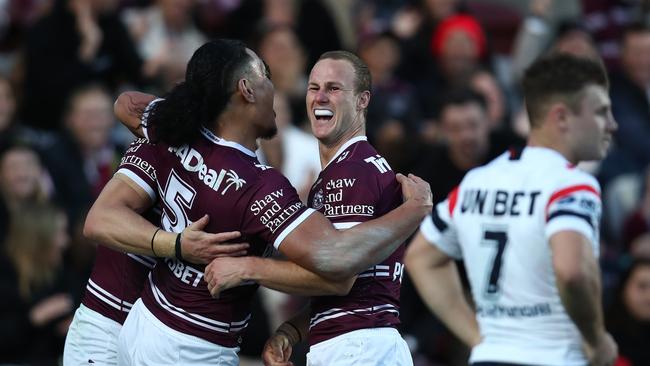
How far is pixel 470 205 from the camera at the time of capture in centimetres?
693

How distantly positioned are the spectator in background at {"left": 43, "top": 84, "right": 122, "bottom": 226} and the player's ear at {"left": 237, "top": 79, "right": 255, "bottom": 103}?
215 inches

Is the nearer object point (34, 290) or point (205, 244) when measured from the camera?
point (205, 244)

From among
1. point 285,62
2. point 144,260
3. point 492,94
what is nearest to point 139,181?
point 144,260

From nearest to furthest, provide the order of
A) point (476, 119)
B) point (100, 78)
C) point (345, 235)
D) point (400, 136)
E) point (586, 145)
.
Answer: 1. point (345, 235)
2. point (586, 145)
3. point (476, 119)
4. point (400, 136)
5. point (100, 78)

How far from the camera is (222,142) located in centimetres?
595

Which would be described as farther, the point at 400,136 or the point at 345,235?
the point at 400,136

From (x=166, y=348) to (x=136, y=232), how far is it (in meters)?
0.55

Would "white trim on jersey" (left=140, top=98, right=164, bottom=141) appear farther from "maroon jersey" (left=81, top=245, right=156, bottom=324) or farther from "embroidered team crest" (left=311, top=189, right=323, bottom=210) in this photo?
"embroidered team crest" (left=311, top=189, right=323, bottom=210)

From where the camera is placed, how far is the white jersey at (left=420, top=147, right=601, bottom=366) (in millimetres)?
6469

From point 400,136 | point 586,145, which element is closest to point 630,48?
point 400,136

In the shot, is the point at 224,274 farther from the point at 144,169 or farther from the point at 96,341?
the point at 96,341

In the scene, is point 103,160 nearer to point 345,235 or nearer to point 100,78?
point 100,78

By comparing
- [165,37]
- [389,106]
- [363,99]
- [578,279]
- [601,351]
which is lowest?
[601,351]

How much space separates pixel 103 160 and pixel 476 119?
3625 millimetres
